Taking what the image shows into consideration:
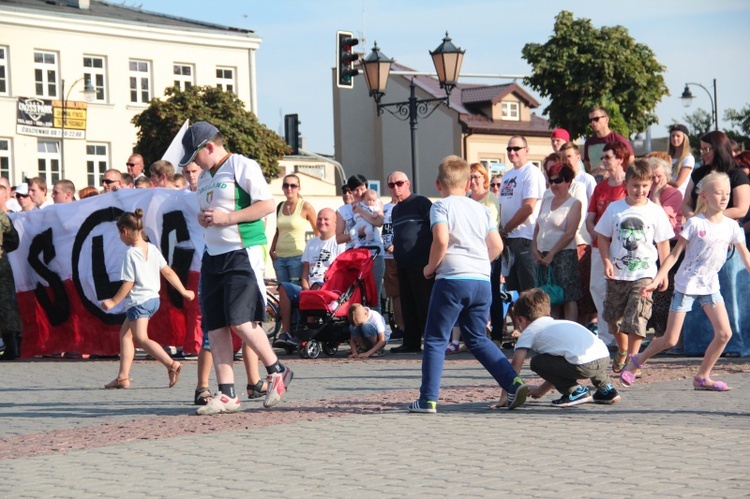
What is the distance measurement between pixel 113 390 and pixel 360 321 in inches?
138

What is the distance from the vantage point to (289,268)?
1675 centimetres

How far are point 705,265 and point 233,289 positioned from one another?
11.7 ft

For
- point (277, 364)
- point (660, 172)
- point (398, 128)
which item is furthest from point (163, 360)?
point (398, 128)

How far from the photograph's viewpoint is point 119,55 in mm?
64688

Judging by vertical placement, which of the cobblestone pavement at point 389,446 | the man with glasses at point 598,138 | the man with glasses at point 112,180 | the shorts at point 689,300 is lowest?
the cobblestone pavement at point 389,446

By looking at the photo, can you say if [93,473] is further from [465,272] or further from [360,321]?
[360,321]

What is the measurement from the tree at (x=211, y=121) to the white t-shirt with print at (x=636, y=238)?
42.8 meters

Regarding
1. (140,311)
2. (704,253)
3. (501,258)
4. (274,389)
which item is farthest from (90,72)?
(704,253)

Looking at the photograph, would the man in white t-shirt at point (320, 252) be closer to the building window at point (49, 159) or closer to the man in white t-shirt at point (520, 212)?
the man in white t-shirt at point (520, 212)

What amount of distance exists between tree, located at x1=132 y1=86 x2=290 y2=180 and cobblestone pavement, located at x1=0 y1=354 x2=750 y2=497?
43.3 meters

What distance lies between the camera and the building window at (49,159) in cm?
6034

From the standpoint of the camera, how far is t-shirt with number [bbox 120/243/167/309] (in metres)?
11.7

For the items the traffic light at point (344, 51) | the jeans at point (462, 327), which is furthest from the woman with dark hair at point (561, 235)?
the traffic light at point (344, 51)

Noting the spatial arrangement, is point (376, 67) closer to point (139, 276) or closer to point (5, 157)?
point (139, 276)
